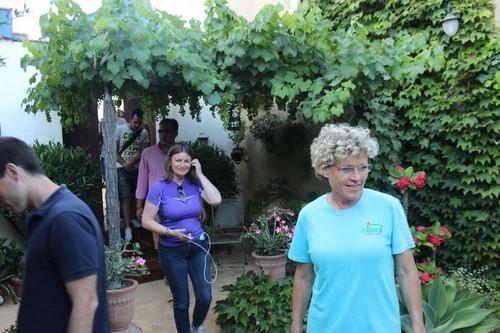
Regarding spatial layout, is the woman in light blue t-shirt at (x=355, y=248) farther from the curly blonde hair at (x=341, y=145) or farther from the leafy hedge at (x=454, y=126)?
the leafy hedge at (x=454, y=126)

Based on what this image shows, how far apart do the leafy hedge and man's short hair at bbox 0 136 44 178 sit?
3390 mm

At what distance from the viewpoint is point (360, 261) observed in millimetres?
1896

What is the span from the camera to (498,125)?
473cm

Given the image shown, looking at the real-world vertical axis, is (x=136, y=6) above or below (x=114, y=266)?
above

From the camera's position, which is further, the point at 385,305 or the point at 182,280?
the point at 182,280

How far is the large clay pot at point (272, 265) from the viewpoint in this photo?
4520mm

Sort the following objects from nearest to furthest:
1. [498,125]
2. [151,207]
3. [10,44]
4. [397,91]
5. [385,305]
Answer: [385,305], [151,207], [498,125], [397,91], [10,44]

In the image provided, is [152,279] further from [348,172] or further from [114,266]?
[348,172]

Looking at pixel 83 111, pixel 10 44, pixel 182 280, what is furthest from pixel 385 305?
pixel 10 44

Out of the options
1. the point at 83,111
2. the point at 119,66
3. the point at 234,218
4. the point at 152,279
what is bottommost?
the point at 152,279

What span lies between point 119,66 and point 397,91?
3.34 metres

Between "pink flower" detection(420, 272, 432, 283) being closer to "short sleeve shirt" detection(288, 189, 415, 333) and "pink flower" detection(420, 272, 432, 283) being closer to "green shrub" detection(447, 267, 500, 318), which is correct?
"green shrub" detection(447, 267, 500, 318)

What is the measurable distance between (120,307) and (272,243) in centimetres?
168

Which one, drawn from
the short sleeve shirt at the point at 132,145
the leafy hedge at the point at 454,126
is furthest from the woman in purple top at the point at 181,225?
the short sleeve shirt at the point at 132,145
